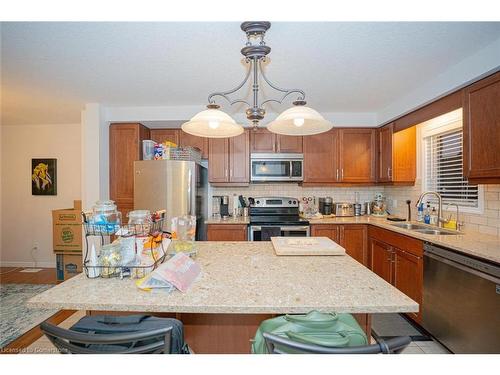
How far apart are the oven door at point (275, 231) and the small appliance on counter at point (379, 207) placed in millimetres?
1186

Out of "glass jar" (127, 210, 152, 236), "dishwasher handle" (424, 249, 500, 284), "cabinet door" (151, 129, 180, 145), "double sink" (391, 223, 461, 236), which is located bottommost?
"dishwasher handle" (424, 249, 500, 284)

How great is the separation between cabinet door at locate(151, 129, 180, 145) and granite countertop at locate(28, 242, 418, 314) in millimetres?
2449

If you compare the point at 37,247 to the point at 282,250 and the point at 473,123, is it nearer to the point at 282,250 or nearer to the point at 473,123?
the point at 282,250

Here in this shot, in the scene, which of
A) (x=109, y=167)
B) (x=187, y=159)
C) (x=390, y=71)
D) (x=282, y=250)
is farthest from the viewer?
(x=109, y=167)

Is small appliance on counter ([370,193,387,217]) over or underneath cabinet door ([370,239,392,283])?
over

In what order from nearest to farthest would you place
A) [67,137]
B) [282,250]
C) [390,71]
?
[282,250], [390,71], [67,137]

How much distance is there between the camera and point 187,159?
2842 millimetres

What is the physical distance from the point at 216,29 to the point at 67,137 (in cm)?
372

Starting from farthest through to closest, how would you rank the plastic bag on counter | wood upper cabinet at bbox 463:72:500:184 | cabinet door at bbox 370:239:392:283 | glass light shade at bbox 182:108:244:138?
cabinet door at bbox 370:239:392:283 < wood upper cabinet at bbox 463:72:500:184 < glass light shade at bbox 182:108:244:138 < the plastic bag on counter

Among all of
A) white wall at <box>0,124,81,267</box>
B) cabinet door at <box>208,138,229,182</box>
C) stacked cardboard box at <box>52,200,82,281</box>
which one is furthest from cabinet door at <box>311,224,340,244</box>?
white wall at <box>0,124,81,267</box>

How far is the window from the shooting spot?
2347mm

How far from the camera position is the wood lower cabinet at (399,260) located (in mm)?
2121

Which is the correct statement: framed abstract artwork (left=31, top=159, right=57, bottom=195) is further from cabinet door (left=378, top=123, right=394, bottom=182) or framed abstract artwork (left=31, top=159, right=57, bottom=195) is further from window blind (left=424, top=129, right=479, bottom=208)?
window blind (left=424, top=129, right=479, bottom=208)
